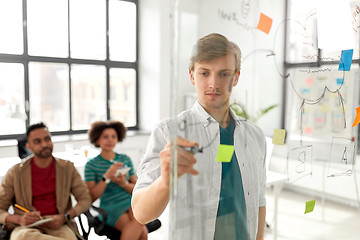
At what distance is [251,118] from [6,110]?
371 cm

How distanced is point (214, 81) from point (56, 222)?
1.69m

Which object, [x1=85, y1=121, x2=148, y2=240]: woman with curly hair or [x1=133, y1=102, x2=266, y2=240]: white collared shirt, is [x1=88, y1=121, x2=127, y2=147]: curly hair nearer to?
[x1=85, y1=121, x2=148, y2=240]: woman with curly hair

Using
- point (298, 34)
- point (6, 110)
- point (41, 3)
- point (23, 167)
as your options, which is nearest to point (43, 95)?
point (6, 110)

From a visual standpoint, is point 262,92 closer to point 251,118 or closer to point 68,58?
point 251,118

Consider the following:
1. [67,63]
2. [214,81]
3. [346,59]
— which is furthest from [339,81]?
[67,63]

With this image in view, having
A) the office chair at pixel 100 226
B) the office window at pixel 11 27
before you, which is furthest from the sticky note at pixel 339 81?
the office window at pixel 11 27

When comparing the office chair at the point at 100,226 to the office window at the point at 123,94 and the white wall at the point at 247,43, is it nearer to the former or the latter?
the white wall at the point at 247,43

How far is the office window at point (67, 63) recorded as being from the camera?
379 centimetres

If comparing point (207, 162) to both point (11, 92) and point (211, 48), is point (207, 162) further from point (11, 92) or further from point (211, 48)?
point (11, 92)

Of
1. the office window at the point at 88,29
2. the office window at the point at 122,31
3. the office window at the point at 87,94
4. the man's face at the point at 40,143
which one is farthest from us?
the office window at the point at 122,31

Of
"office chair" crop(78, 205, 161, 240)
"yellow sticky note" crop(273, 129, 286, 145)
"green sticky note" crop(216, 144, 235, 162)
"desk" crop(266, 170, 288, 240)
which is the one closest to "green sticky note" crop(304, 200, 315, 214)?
"desk" crop(266, 170, 288, 240)

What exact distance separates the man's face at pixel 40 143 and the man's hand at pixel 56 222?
38 centimetres

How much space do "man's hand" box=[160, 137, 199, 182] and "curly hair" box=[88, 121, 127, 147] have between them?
1941 mm

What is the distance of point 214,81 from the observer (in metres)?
0.59
